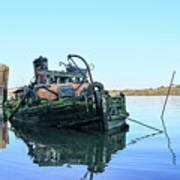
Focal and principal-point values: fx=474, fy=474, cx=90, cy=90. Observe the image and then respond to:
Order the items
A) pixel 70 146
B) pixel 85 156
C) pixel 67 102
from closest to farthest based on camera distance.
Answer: pixel 85 156 → pixel 70 146 → pixel 67 102

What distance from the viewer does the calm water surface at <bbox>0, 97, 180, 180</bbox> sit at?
1318 centimetres

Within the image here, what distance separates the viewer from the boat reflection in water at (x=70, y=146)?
15750 millimetres

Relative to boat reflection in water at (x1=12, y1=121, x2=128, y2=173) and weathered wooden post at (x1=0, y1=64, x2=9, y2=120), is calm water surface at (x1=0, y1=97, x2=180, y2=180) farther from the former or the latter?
weathered wooden post at (x1=0, y1=64, x2=9, y2=120)

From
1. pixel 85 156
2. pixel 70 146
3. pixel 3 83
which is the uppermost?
pixel 3 83

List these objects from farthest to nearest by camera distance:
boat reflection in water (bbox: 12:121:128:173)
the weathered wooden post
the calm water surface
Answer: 1. the weathered wooden post
2. boat reflection in water (bbox: 12:121:128:173)
3. the calm water surface

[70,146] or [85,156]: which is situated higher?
[85,156]

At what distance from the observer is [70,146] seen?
20203mm

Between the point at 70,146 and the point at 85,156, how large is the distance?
11.0 ft

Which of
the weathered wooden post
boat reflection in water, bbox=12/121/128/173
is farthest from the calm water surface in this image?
the weathered wooden post

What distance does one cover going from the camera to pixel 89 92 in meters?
25.9

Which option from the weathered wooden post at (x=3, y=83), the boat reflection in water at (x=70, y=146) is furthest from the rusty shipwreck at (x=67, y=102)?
the weathered wooden post at (x=3, y=83)

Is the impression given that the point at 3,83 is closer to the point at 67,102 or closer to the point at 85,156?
the point at 67,102

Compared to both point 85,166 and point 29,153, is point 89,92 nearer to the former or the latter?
point 29,153

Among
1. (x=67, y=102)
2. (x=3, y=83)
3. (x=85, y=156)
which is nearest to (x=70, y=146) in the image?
(x=85, y=156)
